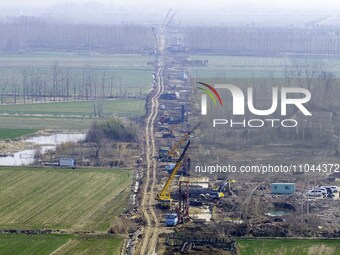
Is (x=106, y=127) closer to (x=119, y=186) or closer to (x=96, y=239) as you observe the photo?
(x=119, y=186)

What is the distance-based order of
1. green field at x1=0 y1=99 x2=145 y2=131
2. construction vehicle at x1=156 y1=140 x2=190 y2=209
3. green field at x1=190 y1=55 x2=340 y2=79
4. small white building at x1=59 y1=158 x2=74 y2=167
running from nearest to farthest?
construction vehicle at x1=156 y1=140 x2=190 y2=209 → small white building at x1=59 y1=158 x2=74 y2=167 → green field at x1=0 y1=99 x2=145 y2=131 → green field at x1=190 y1=55 x2=340 y2=79

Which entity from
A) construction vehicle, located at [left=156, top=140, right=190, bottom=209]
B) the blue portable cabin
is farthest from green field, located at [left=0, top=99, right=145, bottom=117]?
the blue portable cabin

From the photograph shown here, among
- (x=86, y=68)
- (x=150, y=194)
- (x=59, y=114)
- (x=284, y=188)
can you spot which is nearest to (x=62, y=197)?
(x=150, y=194)

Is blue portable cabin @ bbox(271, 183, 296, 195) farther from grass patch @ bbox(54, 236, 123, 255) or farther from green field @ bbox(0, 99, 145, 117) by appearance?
green field @ bbox(0, 99, 145, 117)

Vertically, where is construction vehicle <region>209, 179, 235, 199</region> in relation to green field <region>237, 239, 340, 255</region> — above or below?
above

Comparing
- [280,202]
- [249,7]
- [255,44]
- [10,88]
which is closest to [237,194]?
[280,202]

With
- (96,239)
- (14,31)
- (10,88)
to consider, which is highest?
(14,31)

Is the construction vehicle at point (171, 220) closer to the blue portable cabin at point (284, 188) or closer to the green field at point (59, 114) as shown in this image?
the blue portable cabin at point (284, 188)

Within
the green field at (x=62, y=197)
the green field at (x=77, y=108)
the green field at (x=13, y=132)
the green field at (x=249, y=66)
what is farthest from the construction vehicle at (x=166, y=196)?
the green field at (x=249, y=66)

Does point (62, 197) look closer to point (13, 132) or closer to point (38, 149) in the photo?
point (38, 149)
